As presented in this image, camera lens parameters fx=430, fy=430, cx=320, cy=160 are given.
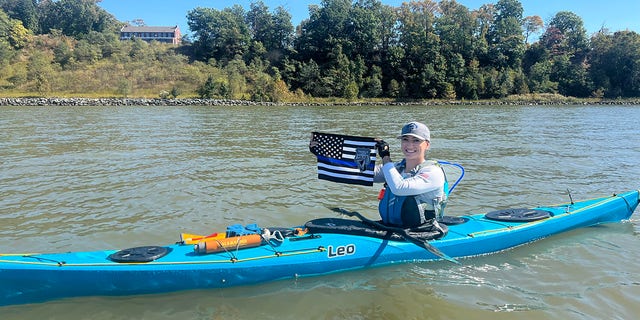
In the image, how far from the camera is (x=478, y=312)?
155 inches

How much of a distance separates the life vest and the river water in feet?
1.85

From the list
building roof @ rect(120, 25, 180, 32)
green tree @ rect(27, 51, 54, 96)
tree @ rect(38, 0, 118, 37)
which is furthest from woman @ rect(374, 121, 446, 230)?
building roof @ rect(120, 25, 180, 32)

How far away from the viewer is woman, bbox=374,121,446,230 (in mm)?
4195

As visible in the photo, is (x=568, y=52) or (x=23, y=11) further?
(x=23, y=11)

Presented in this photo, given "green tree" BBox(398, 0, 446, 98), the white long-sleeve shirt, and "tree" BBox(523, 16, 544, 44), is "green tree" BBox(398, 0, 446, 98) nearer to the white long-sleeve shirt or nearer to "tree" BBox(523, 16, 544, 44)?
"tree" BBox(523, 16, 544, 44)

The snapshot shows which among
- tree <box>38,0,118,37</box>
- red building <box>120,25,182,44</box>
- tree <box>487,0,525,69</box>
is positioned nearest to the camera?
tree <box>487,0,525,69</box>

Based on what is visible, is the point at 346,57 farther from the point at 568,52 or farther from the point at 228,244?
the point at 228,244

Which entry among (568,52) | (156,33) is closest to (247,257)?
(568,52)

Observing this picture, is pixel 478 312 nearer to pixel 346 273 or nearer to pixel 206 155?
pixel 346 273

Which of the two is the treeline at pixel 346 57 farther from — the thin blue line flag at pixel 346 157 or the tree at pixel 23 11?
the thin blue line flag at pixel 346 157

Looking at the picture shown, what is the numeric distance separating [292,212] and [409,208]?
2623 mm

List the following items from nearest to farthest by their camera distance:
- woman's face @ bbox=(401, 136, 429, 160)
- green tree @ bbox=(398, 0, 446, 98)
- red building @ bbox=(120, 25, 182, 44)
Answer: woman's face @ bbox=(401, 136, 429, 160) < green tree @ bbox=(398, 0, 446, 98) < red building @ bbox=(120, 25, 182, 44)

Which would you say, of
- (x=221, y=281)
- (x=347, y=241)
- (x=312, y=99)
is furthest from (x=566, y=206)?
(x=312, y=99)

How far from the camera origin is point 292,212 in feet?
22.2
